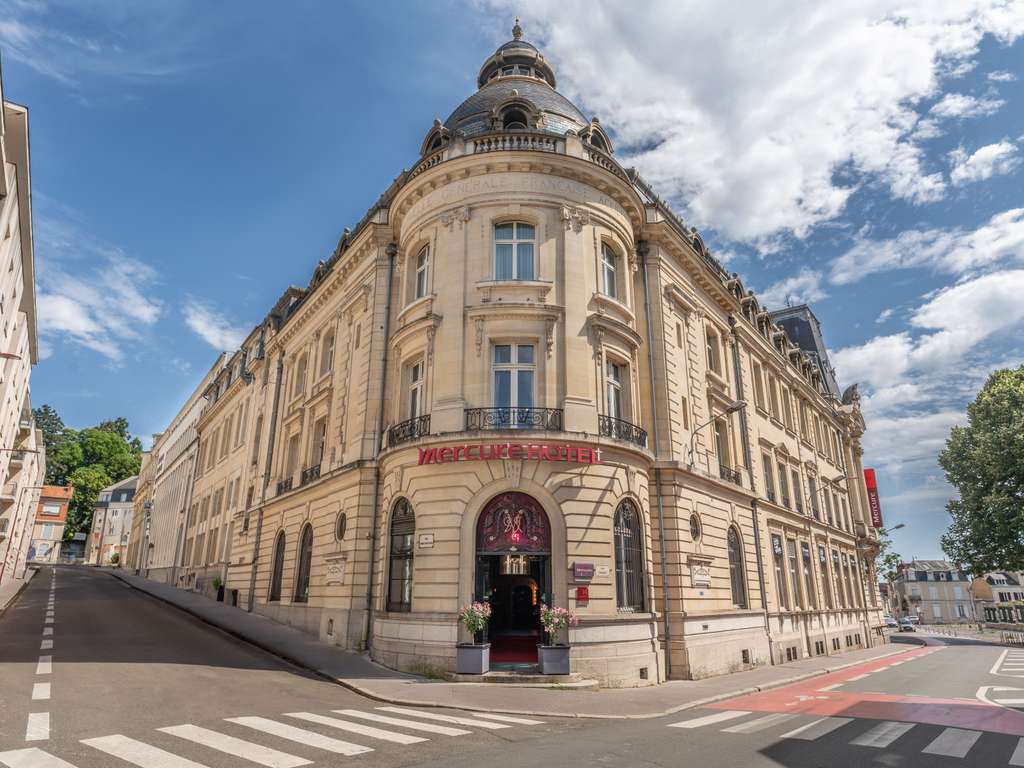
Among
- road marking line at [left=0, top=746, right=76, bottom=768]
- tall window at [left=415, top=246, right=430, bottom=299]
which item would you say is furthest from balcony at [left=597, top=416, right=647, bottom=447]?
road marking line at [left=0, top=746, right=76, bottom=768]

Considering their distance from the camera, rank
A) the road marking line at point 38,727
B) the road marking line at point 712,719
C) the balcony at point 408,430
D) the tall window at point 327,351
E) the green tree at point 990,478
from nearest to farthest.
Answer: the road marking line at point 38,727 < the road marking line at point 712,719 < the balcony at point 408,430 < the tall window at point 327,351 < the green tree at point 990,478

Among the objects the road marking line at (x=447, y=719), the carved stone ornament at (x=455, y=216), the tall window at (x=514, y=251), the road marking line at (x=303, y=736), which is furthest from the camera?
the carved stone ornament at (x=455, y=216)

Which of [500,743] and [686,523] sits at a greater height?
[686,523]

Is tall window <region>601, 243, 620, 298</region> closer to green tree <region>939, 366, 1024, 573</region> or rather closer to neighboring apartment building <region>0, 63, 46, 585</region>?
neighboring apartment building <region>0, 63, 46, 585</region>

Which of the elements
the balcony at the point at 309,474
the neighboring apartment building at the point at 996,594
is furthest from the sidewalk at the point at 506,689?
the neighboring apartment building at the point at 996,594

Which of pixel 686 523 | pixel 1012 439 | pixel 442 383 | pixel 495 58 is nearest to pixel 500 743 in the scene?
pixel 442 383

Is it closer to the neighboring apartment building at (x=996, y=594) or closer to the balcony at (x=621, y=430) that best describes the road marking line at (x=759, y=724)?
the balcony at (x=621, y=430)

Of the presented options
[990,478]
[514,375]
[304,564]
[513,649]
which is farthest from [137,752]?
[990,478]

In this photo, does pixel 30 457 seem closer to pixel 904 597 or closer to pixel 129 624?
pixel 129 624

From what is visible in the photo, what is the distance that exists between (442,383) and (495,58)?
1940 centimetres

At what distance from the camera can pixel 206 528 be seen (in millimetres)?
40938

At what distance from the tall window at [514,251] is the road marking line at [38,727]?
14.6 meters

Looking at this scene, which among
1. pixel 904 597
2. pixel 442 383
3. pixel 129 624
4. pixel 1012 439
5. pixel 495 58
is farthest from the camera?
pixel 904 597

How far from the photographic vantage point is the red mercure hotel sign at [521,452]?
53.2 ft
